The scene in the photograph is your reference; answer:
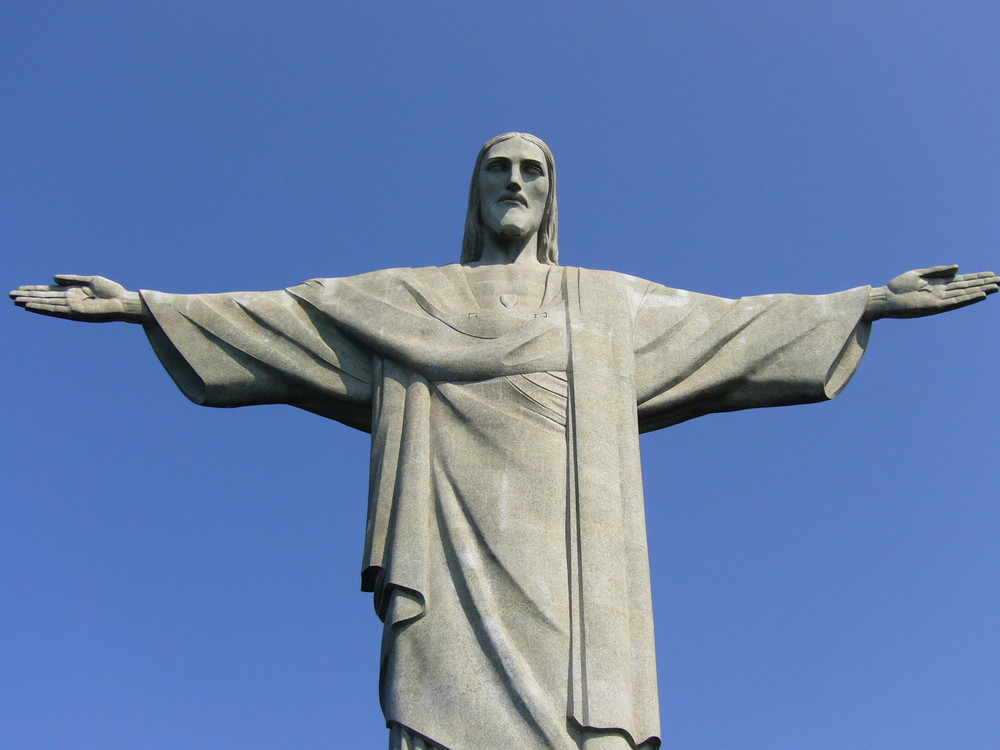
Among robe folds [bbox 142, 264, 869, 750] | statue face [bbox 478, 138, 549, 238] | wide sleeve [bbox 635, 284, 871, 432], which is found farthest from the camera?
statue face [bbox 478, 138, 549, 238]

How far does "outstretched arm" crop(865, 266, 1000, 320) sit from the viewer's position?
14.1m

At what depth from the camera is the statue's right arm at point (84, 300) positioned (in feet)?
45.7

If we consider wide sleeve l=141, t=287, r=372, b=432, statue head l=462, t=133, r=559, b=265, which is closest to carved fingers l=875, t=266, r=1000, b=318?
statue head l=462, t=133, r=559, b=265

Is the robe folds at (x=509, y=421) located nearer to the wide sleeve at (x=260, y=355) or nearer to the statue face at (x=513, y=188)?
the wide sleeve at (x=260, y=355)

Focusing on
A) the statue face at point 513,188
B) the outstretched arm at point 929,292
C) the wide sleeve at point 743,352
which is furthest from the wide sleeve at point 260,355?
the outstretched arm at point 929,292

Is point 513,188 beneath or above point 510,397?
above

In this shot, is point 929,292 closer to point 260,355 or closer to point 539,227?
point 539,227

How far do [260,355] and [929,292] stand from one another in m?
6.22

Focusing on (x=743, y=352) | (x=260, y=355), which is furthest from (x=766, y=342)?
(x=260, y=355)

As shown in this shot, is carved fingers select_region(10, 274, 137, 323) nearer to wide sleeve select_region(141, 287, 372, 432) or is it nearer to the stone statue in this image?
the stone statue

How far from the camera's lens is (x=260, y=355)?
46.1 feet

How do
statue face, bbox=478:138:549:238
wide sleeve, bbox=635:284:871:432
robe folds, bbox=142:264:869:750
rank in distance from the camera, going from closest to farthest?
robe folds, bbox=142:264:869:750 → wide sleeve, bbox=635:284:871:432 → statue face, bbox=478:138:549:238

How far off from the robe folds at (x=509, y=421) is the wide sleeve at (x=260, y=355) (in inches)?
0.7

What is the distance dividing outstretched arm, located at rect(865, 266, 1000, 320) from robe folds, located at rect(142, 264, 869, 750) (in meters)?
0.21
